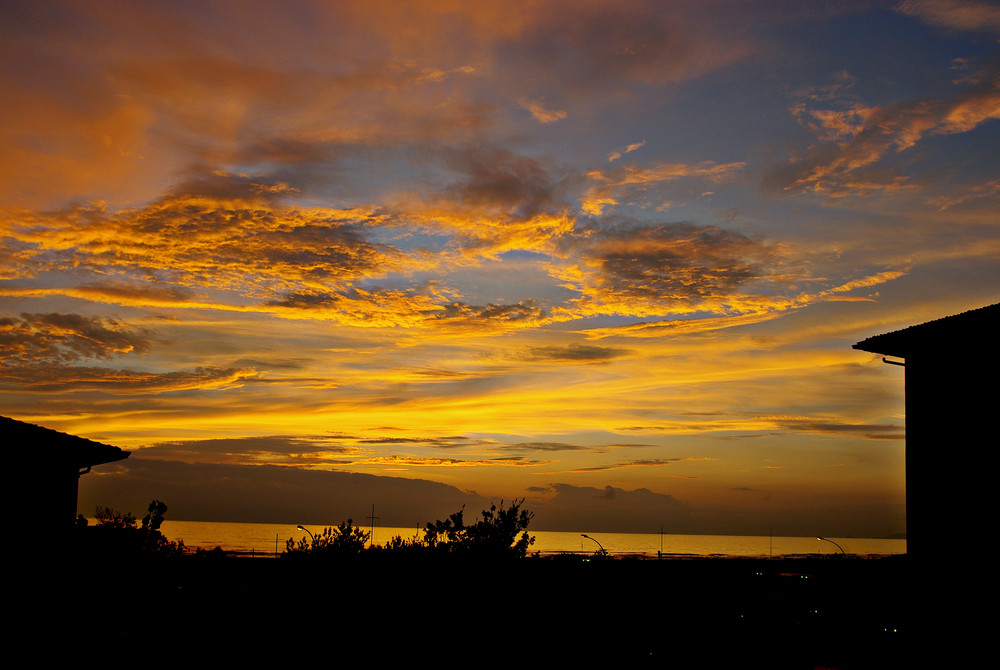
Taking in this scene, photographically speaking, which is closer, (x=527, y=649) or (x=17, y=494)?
(x=17, y=494)

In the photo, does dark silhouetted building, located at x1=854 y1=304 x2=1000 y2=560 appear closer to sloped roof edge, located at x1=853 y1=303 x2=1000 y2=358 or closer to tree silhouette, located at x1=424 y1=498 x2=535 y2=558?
sloped roof edge, located at x1=853 y1=303 x2=1000 y2=358

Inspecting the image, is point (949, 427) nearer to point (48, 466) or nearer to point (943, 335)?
point (943, 335)

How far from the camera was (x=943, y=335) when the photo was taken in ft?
69.3

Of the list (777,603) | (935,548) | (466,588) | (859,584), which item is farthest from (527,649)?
(859,584)

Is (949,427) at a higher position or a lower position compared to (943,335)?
lower

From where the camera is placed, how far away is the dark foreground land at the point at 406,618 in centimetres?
2077

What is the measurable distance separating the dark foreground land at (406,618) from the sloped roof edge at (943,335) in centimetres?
659

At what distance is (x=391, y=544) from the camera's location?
29.3 m

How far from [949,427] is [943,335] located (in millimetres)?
2614

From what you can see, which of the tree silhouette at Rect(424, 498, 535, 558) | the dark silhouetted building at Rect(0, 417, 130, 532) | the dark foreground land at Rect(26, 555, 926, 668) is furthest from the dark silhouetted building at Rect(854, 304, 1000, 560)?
the dark silhouetted building at Rect(0, 417, 130, 532)

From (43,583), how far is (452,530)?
591 inches

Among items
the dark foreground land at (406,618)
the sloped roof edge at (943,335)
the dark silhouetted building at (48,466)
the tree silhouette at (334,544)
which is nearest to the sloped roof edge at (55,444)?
the dark silhouetted building at (48,466)

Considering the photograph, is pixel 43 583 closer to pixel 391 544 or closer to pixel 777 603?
pixel 391 544

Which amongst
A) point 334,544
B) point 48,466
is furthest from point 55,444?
point 334,544
